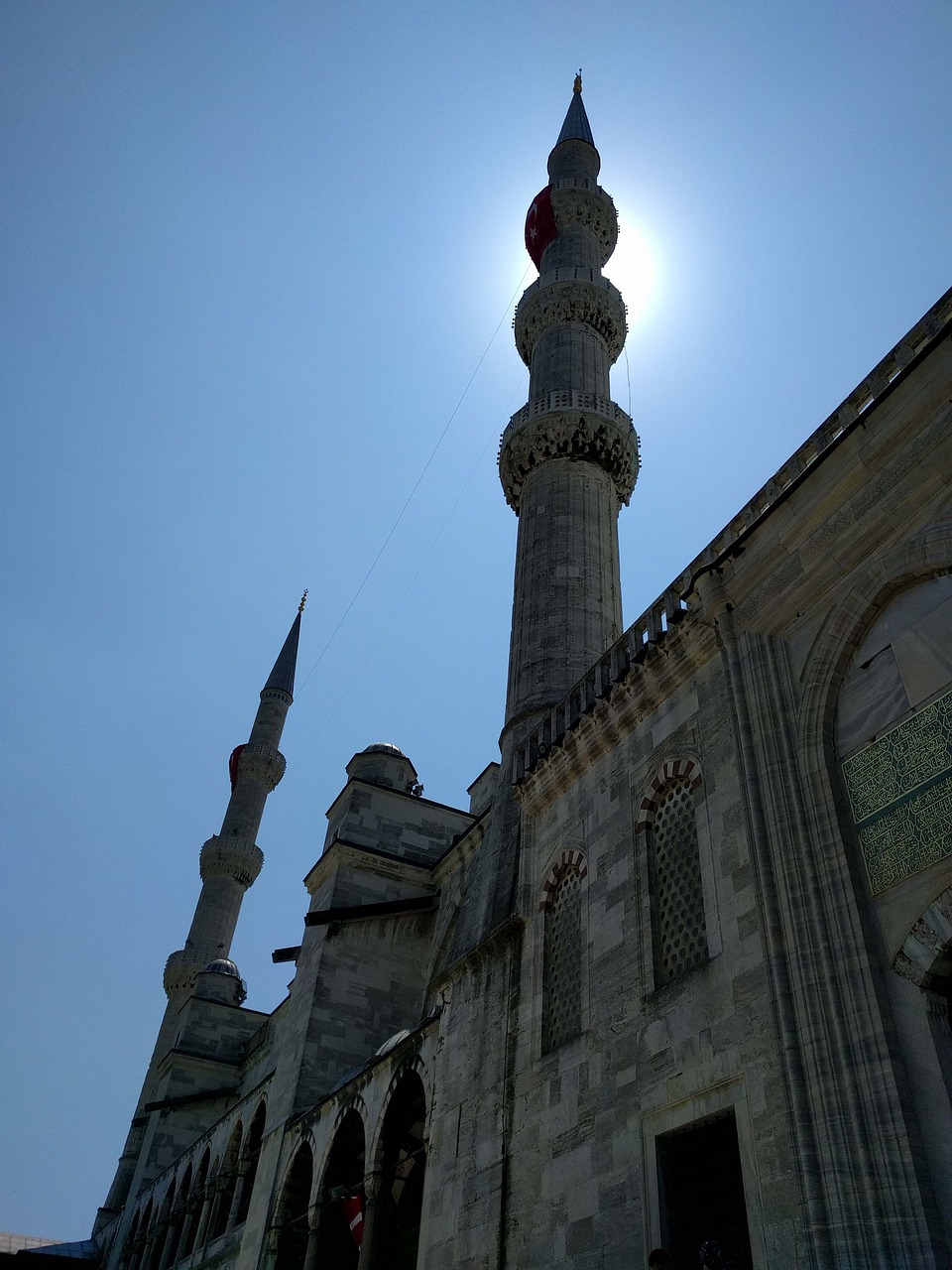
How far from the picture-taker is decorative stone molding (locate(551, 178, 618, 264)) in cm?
2328

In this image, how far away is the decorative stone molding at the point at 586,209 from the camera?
23281mm

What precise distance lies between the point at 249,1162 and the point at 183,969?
15.3 meters

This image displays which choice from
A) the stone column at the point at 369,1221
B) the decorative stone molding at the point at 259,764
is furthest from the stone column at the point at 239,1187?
the decorative stone molding at the point at 259,764

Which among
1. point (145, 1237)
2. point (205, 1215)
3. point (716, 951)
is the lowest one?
point (716, 951)

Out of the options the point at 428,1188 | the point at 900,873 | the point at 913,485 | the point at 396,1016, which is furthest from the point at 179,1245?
the point at 913,485

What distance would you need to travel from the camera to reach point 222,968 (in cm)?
2908

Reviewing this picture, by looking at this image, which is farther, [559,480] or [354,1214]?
[559,480]

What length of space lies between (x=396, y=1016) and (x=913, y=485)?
13337 mm

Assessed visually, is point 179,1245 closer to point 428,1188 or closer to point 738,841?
point 428,1188

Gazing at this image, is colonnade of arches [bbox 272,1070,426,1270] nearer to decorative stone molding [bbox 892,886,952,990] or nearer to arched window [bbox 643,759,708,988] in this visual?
arched window [bbox 643,759,708,988]

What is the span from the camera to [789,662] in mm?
8023

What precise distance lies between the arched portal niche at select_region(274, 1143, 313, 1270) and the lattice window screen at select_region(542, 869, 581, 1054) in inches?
256

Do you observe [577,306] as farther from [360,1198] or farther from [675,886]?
[360,1198]

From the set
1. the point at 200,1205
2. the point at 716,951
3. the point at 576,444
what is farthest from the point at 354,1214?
the point at 576,444
